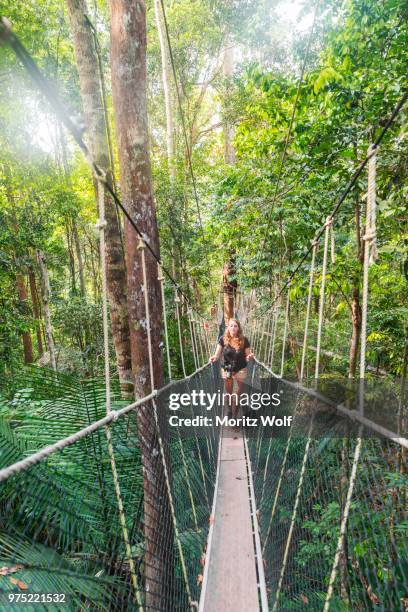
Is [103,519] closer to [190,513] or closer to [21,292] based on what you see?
[190,513]

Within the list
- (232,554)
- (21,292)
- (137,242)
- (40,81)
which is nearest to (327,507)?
(232,554)

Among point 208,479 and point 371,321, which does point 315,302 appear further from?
point 208,479

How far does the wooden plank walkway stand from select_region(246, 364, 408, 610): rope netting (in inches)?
2.7

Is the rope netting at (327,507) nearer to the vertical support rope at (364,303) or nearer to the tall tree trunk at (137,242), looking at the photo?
the vertical support rope at (364,303)

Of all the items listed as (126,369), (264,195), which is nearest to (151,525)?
(126,369)

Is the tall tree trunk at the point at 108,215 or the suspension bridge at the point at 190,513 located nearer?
the suspension bridge at the point at 190,513

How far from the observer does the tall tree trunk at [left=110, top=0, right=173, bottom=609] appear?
3.84ft

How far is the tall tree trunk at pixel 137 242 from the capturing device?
1172mm

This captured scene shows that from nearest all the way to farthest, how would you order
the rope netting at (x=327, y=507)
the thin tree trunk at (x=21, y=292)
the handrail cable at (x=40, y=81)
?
the handrail cable at (x=40, y=81) → the rope netting at (x=327, y=507) → the thin tree trunk at (x=21, y=292)

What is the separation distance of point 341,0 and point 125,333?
5.89ft

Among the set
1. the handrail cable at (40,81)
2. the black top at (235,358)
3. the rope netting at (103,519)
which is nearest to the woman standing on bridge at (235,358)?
the black top at (235,358)

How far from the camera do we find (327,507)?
1240 mm

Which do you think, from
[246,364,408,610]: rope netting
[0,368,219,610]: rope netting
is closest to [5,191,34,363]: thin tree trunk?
[0,368,219,610]: rope netting

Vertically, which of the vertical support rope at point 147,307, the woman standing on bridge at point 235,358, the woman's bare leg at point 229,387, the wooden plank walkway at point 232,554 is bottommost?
the wooden plank walkway at point 232,554
